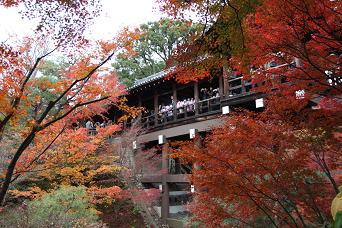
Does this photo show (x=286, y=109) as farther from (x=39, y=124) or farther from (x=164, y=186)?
(x=164, y=186)

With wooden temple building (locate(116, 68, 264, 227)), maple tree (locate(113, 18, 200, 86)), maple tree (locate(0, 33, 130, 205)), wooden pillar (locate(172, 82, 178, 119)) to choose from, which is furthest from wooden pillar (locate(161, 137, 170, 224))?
maple tree (locate(113, 18, 200, 86))

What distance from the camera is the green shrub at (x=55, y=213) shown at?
30.2 feet

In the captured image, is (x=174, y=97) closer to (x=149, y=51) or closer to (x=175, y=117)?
(x=175, y=117)

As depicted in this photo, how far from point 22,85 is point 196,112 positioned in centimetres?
1119

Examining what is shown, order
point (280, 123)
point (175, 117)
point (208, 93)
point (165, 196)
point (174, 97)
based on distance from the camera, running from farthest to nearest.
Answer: point (175, 117) → point (174, 97) → point (165, 196) → point (208, 93) → point (280, 123)

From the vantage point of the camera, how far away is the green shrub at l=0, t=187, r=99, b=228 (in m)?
9.20

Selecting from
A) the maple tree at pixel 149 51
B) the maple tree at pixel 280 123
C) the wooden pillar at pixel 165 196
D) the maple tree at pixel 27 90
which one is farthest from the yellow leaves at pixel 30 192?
the maple tree at pixel 149 51

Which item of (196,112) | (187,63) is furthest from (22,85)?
(196,112)

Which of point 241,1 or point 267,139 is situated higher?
point 241,1

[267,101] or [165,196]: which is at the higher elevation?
[267,101]

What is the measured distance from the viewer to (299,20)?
480 centimetres

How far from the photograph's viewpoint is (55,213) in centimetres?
966

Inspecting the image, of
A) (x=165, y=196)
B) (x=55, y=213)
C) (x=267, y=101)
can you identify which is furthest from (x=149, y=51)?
(x=267, y=101)

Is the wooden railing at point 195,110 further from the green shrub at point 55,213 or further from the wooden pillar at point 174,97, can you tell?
the green shrub at point 55,213
